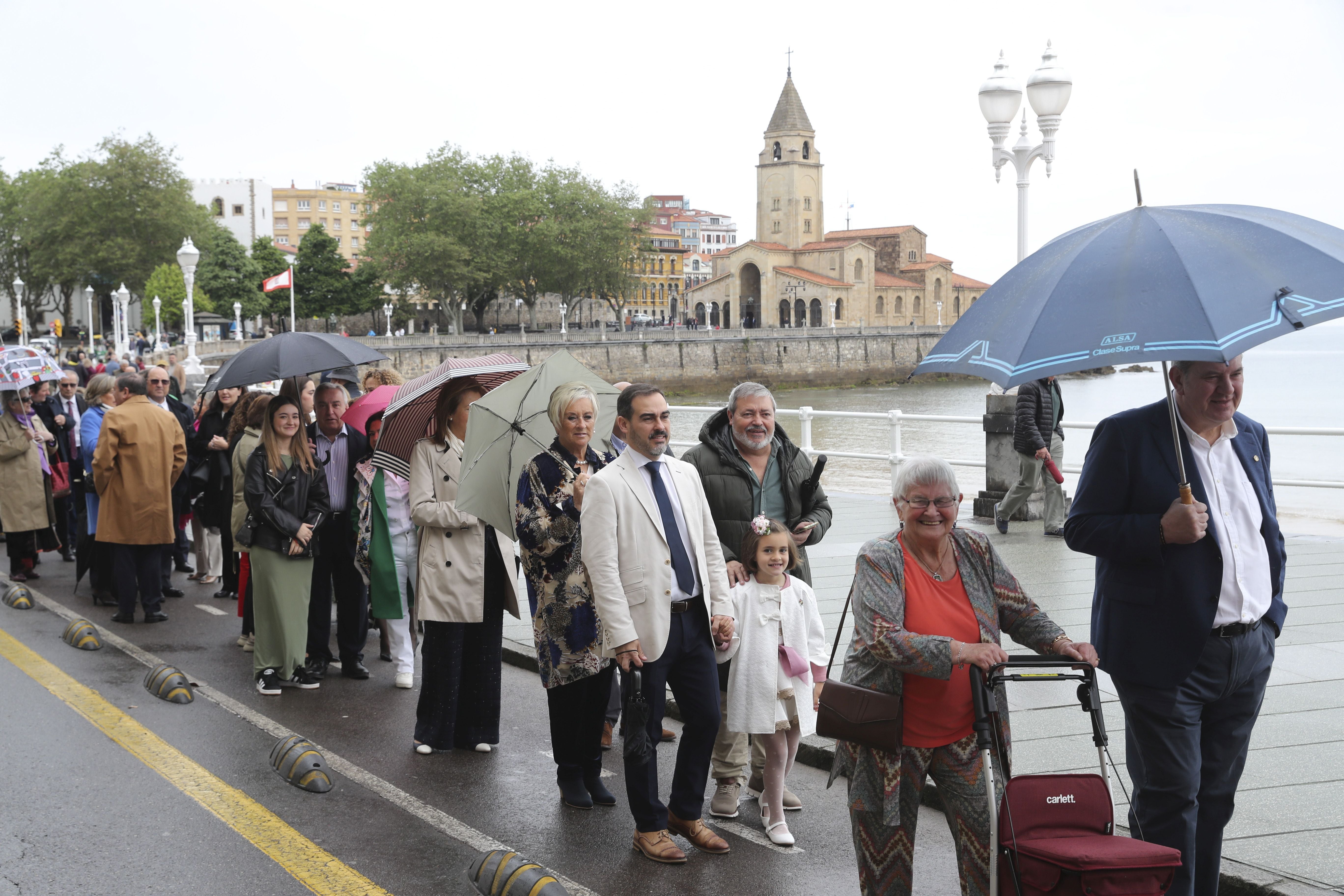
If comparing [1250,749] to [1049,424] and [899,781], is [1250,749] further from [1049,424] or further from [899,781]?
[1049,424]

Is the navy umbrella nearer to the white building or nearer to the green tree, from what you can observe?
the green tree

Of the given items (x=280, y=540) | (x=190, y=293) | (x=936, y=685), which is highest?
(x=190, y=293)

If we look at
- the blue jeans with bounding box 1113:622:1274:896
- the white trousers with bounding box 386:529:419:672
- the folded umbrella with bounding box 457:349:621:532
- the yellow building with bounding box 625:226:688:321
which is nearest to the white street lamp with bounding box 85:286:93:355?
the white trousers with bounding box 386:529:419:672

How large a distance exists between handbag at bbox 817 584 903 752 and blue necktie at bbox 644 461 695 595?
981mm

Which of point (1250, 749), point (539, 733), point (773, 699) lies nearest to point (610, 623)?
point (773, 699)

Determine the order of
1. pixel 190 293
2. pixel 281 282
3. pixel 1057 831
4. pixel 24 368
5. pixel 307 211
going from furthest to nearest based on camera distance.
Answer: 1. pixel 307 211
2. pixel 281 282
3. pixel 190 293
4. pixel 24 368
5. pixel 1057 831

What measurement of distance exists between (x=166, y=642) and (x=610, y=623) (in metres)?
5.09

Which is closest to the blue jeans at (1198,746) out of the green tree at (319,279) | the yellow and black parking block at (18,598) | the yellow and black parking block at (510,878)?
the yellow and black parking block at (510,878)

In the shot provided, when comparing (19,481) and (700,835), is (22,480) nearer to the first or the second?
(19,481)

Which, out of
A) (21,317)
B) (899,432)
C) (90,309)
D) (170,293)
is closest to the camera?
(899,432)

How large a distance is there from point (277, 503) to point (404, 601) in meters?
0.92

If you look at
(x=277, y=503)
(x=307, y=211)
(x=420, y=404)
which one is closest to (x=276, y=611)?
(x=277, y=503)

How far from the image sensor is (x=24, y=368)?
9.81 m

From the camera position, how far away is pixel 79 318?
9869 centimetres
